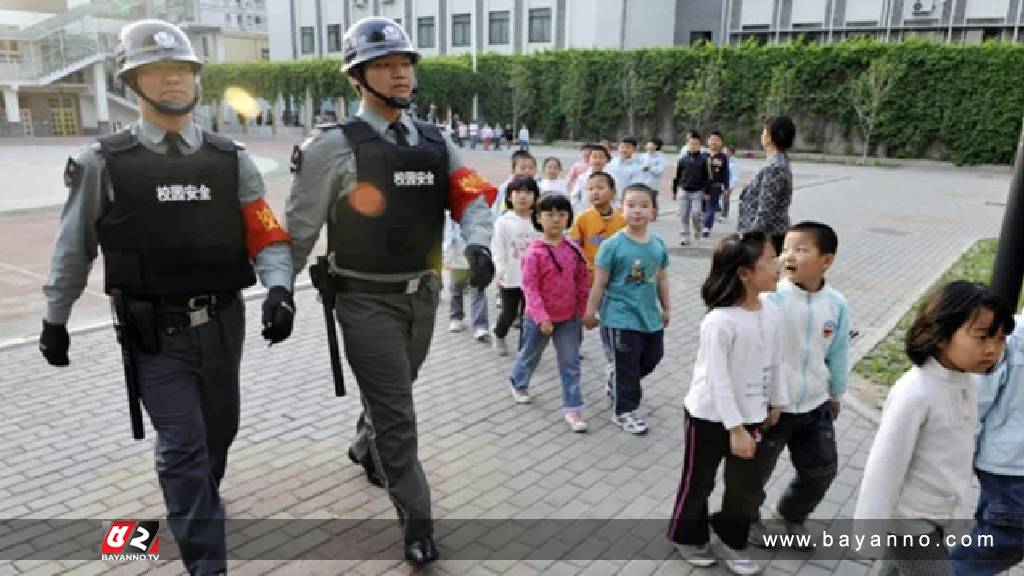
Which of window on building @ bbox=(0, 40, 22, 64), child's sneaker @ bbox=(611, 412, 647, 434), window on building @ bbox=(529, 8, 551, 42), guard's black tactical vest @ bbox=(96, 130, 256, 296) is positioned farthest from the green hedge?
guard's black tactical vest @ bbox=(96, 130, 256, 296)

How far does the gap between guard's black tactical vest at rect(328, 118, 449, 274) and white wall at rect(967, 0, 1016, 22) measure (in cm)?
4336

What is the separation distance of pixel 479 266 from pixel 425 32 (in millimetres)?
52753

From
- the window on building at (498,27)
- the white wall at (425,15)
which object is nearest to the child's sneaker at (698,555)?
the window on building at (498,27)

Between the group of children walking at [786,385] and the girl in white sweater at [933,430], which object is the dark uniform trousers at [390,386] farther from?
the girl in white sweater at [933,430]

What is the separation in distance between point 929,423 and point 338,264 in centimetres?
239

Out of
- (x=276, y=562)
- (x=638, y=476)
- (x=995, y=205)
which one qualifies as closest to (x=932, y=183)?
(x=995, y=205)

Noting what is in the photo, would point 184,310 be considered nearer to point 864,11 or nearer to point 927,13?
point 927,13

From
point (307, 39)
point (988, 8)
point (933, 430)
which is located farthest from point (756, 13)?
point (933, 430)

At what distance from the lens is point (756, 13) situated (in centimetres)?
4441

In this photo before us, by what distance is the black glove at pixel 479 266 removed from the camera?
343cm

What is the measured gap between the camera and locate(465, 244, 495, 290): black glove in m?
3.43

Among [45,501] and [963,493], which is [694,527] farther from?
[45,501]

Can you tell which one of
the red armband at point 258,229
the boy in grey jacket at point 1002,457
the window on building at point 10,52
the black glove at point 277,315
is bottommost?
the boy in grey jacket at point 1002,457

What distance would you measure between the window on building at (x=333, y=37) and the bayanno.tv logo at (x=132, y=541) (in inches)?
2276
